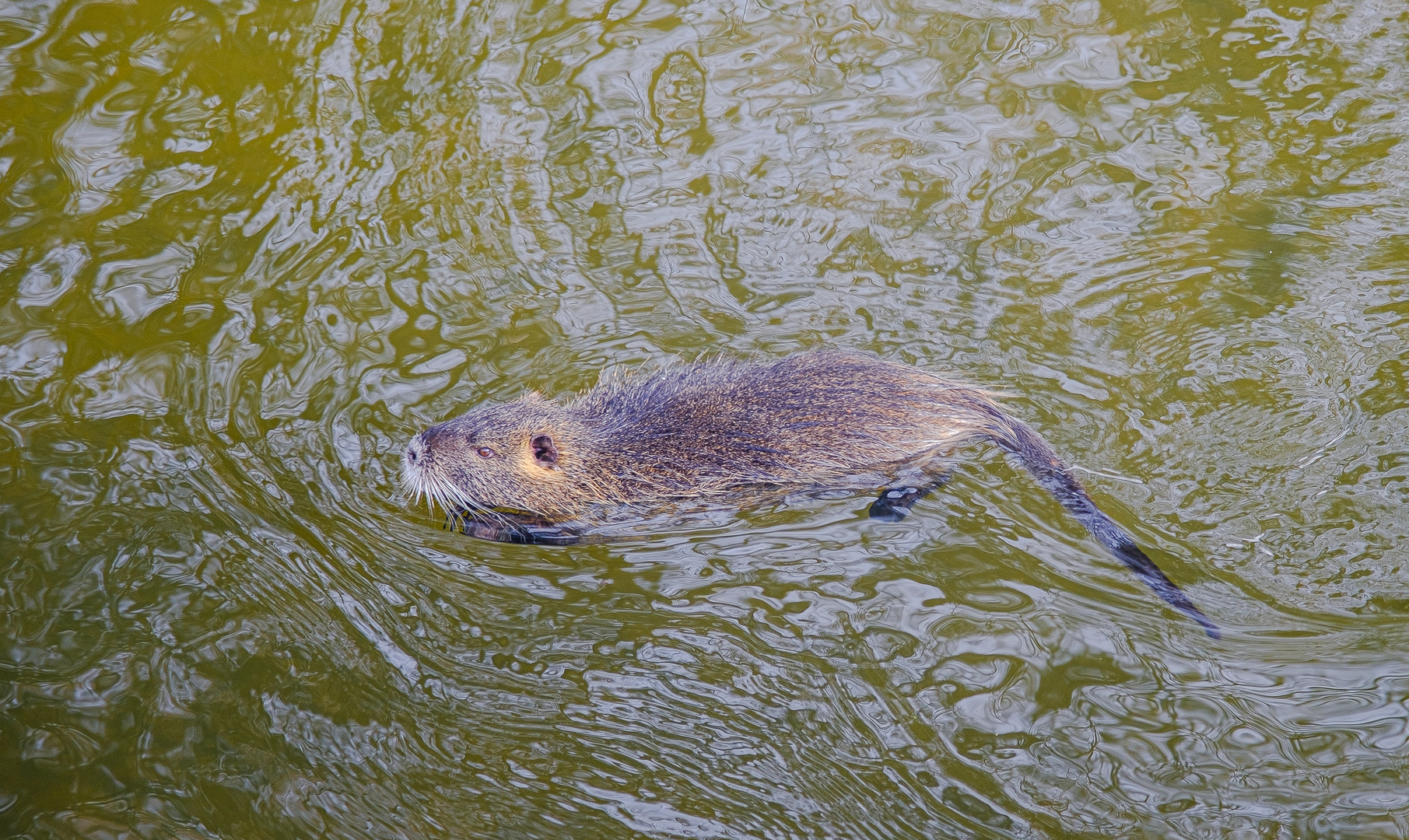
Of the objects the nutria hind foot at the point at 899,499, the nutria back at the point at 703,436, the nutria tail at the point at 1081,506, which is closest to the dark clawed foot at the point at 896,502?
the nutria hind foot at the point at 899,499

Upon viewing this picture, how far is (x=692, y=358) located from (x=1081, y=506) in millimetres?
1472

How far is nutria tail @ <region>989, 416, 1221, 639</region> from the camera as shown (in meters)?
3.07

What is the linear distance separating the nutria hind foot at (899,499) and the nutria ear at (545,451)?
1073mm

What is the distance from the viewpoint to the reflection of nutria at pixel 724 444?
326cm

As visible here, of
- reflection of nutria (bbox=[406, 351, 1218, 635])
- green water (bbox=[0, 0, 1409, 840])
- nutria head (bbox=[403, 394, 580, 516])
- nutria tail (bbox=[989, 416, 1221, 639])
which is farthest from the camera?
nutria head (bbox=[403, 394, 580, 516])

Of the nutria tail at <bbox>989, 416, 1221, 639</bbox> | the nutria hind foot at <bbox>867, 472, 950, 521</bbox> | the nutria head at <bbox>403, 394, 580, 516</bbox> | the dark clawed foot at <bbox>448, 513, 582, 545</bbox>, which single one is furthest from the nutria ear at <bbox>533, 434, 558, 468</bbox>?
the nutria tail at <bbox>989, 416, 1221, 639</bbox>

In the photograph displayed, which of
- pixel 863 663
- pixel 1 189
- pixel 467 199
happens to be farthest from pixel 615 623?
pixel 1 189

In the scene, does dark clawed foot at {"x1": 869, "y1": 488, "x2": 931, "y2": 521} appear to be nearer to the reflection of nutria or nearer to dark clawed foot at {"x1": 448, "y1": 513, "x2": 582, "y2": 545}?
the reflection of nutria

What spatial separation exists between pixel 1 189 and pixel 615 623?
3.34 m

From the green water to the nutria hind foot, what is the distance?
1.5 inches

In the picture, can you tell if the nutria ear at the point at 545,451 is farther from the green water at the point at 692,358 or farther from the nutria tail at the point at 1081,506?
the nutria tail at the point at 1081,506

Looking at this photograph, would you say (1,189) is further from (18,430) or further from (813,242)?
(813,242)

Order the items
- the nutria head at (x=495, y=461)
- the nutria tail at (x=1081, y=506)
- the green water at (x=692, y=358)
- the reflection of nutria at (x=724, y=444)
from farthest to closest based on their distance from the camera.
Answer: the nutria head at (x=495, y=461) < the reflection of nutria at (x=724, y=444) < the nutria tail at (x=1081, y=506) < the green water at (x=692, y=358)

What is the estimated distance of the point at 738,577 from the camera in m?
3.27
